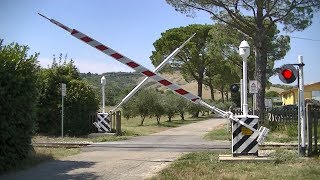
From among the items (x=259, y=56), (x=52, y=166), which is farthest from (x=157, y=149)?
(x=259, y=56)

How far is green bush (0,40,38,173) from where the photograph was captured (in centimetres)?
1009

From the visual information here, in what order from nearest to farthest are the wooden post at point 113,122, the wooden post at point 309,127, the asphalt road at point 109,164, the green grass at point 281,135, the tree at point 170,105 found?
the asphalt road at point 109,164, the wooden post at point 309,127, the green grass at point 281,135, the wooden post at point 113,122, the tree at point 170,105

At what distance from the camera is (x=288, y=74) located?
12484 mm

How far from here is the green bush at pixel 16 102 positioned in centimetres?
1009

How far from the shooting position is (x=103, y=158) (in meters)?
12.6

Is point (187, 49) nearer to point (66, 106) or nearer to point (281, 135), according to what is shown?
point (66, 106)

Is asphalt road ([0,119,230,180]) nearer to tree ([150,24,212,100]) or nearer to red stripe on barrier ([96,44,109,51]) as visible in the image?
red stripe on barrier ([96,44,109,51])

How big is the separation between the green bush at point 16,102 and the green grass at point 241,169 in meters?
3.43

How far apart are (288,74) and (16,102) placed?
6.99 meters

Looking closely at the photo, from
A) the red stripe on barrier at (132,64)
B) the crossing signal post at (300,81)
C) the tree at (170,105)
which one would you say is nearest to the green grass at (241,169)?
the crossing signal post at (300,81)

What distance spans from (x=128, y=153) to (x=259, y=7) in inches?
526

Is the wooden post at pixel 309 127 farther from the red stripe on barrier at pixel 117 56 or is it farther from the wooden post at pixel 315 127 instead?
the red stripe on barrier at pixel 117 56

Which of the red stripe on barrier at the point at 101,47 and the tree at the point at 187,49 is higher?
the tree at the point at 187,49

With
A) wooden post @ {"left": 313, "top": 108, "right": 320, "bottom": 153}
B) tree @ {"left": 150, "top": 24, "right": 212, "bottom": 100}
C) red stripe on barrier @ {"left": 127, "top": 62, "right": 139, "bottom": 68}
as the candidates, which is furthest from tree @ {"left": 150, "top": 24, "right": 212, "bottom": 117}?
red stripe on barrier @ {"left": 127, "top": 62, "right": 139, "bottom": 68}
